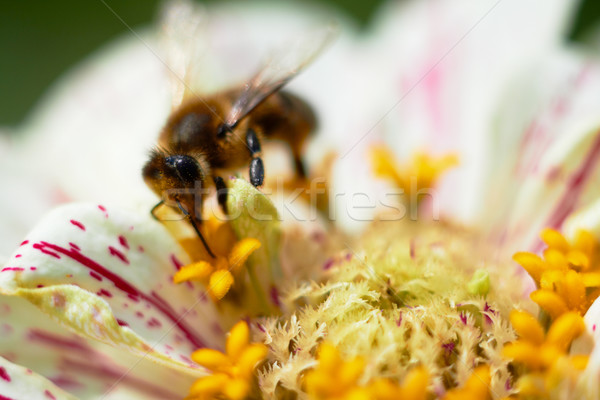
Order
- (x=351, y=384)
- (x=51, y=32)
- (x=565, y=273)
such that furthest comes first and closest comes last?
1. (x=51, y=32)
2. (x=565, y=273)
3. (x=351, y=384)

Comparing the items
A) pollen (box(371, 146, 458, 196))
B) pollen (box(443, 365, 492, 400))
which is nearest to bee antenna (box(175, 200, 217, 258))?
pollen (box(443, 365, 492, 400))

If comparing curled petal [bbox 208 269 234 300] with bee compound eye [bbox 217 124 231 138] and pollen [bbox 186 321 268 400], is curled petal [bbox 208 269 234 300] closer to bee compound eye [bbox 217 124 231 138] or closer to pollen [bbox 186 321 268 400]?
pollen [bbox 186 321 268 400]

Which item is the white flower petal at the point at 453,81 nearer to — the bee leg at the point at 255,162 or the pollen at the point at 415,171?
the pollen at the point at 415,171

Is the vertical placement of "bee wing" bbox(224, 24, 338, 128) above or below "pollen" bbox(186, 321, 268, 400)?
above

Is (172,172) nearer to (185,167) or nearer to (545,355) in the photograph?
(185,167)

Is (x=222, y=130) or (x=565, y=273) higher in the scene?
(x=222, y=130)

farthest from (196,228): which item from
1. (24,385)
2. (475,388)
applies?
(475,388)

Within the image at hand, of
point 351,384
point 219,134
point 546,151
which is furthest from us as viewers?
point 546,151
